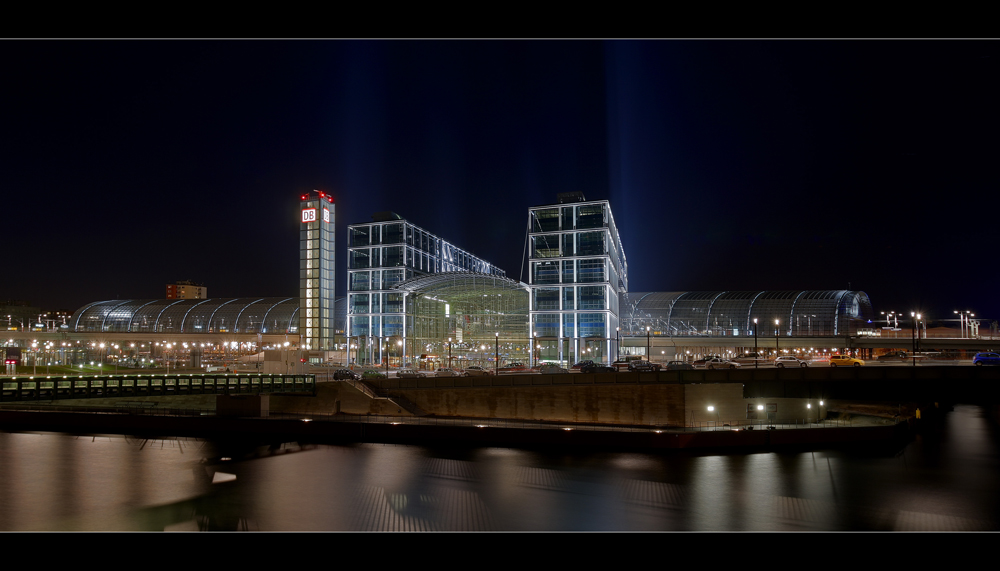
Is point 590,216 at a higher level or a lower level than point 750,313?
higher

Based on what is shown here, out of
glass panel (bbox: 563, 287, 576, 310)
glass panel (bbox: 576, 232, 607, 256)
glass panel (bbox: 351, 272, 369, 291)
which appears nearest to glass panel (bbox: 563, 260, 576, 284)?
glass panel (bbox: 563, 287, 576, 310)

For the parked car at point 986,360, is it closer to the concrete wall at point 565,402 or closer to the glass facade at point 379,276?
the concrete wall at point 565,402

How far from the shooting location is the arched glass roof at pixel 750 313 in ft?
282

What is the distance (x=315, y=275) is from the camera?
3285 inches

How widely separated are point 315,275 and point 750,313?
62.7m

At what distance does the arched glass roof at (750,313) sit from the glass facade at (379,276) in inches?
1108

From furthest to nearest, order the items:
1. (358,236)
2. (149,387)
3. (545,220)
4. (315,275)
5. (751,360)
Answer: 1. (358,236)
2. (315,275)
3. (545,220)
4. (751,360)
5. (149,387)

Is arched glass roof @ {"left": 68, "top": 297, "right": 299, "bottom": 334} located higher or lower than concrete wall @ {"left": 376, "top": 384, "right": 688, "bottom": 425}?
higher

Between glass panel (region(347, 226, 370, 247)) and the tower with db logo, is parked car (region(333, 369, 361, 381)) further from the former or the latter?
glass panel (region(347, 226, 370, 247))

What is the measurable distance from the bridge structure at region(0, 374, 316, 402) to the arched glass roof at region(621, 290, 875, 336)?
53.8 m

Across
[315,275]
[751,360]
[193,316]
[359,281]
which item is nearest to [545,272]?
[751,360]

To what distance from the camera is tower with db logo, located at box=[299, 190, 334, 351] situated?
82.9m

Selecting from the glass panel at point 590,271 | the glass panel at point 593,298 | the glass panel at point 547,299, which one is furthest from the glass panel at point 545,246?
the glass panel at point 593,298

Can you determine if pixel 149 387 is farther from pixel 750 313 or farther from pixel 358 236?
pixel 750 313
